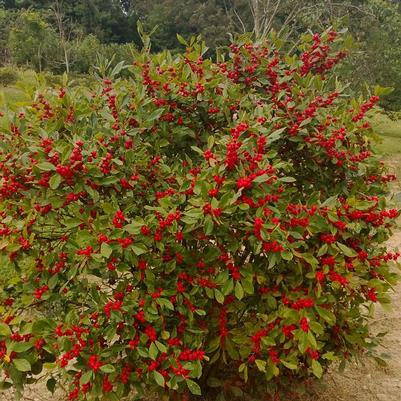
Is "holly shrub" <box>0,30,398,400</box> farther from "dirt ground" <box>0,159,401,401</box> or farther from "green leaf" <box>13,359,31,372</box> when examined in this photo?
"dirt ground" <box>0,159,401,401</box>

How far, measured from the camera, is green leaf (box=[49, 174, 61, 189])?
211cm

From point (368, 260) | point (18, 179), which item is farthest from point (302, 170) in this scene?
point (18, 179)

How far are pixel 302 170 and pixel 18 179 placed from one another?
164 cm

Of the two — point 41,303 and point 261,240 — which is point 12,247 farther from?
point 261,240

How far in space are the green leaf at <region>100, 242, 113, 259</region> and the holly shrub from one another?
11 millimetres

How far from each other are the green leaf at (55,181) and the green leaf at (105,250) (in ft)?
1.02

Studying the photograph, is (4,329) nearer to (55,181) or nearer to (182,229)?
(55,181)

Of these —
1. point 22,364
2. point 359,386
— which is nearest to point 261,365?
point 22,364

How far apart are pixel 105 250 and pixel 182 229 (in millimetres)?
462

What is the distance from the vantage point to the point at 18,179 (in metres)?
2.37

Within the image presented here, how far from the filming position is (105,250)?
2.07 meters

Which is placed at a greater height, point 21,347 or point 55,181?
point 55,181

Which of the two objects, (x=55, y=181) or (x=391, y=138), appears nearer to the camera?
(x=55, y=181)

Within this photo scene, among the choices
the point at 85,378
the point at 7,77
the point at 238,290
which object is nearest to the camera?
the point at 85,378
